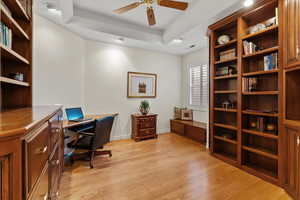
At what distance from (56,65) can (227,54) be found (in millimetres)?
3388

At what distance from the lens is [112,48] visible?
3.83 meters

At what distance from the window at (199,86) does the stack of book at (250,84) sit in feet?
5.35

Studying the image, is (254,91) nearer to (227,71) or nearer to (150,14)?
(227,71)

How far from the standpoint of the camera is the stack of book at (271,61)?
1.98 metres

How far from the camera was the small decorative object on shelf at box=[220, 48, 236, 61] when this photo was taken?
255 cm

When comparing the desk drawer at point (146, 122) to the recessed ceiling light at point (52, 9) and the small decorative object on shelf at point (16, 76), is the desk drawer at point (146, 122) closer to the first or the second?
the small decorative object on shelf at point (16, 76)

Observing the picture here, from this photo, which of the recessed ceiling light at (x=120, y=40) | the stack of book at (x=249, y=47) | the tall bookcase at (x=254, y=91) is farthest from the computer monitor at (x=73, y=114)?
the stack of book at (x=249, y=47)

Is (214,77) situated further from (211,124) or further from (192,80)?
(192,80)

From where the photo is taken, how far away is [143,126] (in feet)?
12.7

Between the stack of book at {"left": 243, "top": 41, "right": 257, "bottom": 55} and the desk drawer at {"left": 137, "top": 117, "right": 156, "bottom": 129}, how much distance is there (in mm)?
2626

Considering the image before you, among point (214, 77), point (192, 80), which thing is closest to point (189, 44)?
point (192, 80)

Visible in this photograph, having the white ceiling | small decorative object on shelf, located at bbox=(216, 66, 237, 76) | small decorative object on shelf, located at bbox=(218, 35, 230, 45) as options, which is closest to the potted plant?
the white ceiling

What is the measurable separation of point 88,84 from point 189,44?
2866 millimetres

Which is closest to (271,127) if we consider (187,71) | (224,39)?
(224,39)
